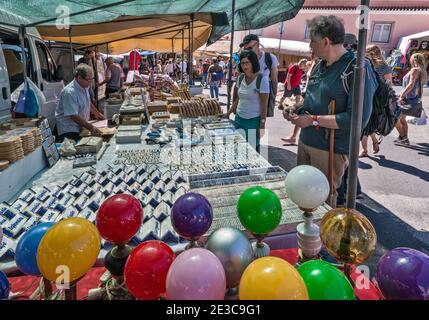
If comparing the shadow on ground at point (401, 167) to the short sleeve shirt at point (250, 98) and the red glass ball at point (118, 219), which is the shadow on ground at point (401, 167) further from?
the red glass ball at point (118, 219)

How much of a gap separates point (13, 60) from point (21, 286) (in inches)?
203

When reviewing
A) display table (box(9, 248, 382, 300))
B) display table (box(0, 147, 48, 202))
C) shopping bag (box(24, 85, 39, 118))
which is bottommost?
display table (box(9, 248, 382, 300))

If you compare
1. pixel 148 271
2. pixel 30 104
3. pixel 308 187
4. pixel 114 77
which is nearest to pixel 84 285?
pixel 148 271

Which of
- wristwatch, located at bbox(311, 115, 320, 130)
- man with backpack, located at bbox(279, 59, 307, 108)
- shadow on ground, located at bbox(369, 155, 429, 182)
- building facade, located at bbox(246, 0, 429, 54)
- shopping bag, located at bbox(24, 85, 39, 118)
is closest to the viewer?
wristwatch, located at bbox(311, 115, 320, 130)

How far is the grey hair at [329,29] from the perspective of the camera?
75.5 inches

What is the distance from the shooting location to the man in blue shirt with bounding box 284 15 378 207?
75.9 inches

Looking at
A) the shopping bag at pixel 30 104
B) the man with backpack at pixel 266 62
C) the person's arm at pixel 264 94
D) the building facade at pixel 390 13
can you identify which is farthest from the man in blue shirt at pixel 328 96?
the building facade at pixel 390 13

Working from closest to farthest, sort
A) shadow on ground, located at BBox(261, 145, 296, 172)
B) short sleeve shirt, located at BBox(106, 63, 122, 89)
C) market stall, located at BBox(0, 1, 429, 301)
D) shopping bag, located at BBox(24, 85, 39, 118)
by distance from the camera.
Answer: market stall, located at BBox(0, 1, 429, 301)
shopping bag, located at BBox(24, 85, 39, 118)
shadow on ground, located at BBox(261, 145, 296, 172)
short sleeve shirt, located at BBox(106, 63, 122, 89)

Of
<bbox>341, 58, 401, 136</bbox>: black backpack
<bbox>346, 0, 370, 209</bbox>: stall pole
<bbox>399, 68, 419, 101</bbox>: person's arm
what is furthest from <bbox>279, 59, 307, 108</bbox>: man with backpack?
<bbox>346, 0, 370, 209</bbox>: stall pole

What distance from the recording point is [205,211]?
1118 mm

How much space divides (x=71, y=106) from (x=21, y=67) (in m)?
2.30

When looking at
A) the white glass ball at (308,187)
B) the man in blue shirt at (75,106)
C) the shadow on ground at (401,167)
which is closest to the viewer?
the white glass ball at (308,187)

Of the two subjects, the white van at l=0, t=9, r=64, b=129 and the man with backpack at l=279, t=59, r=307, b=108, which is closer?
the white van at l=0, t=9, r=64, b=129

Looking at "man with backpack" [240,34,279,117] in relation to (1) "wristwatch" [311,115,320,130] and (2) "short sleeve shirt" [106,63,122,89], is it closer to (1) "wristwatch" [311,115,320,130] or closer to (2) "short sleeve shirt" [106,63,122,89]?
(1) "wristwatch" [311,115,320,130]
